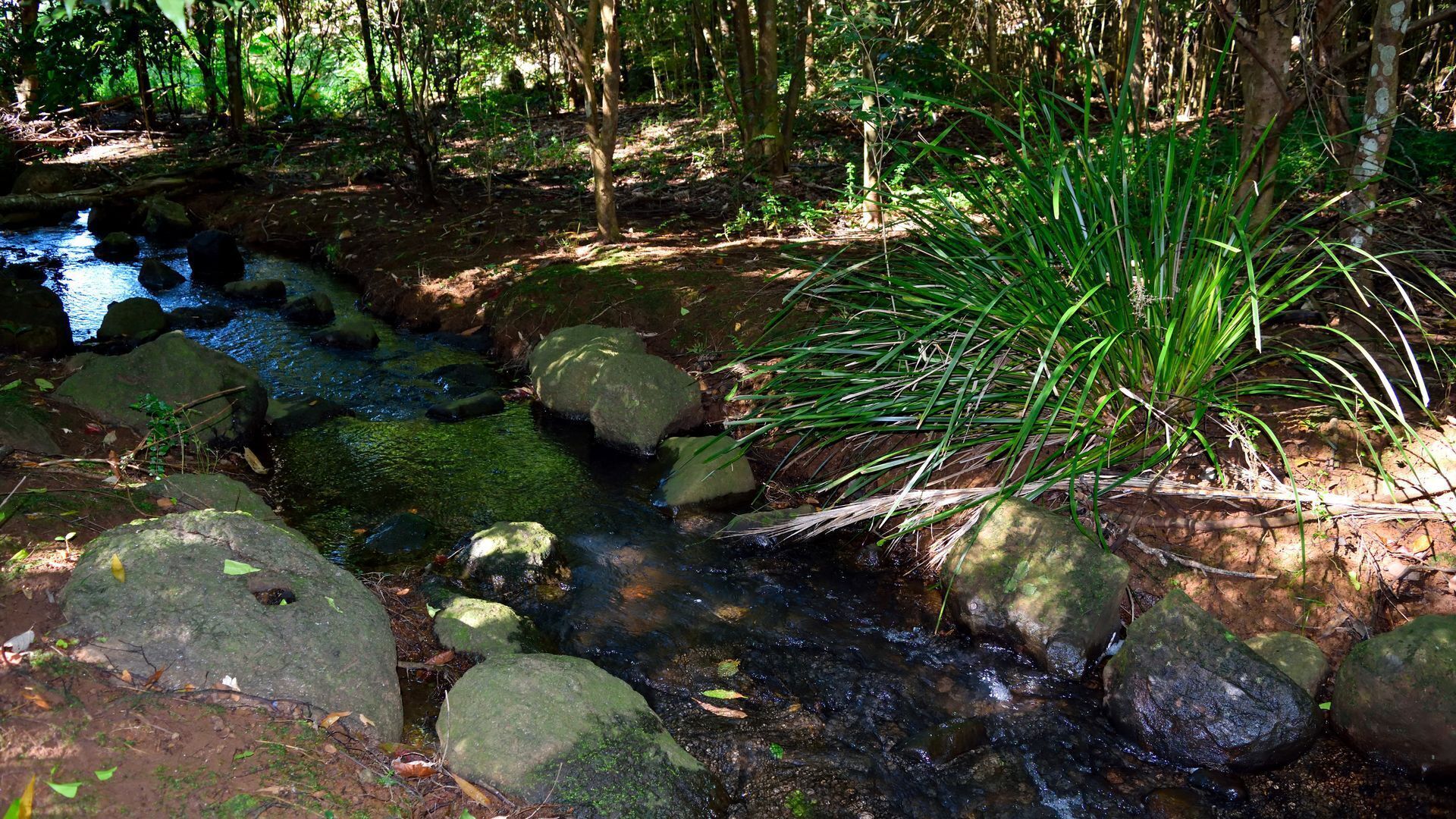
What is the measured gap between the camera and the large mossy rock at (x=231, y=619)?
265 centimetres

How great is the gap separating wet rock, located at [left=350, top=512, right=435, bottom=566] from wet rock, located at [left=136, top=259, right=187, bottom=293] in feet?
18.6

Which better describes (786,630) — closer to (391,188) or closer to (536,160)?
(536,160)

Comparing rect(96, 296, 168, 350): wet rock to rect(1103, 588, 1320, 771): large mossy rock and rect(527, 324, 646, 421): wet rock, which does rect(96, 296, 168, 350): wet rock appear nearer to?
rect(527, 324, 646, 421): wet rock

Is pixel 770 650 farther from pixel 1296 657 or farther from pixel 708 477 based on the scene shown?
pixel 1296 657

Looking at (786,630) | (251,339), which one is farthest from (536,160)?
(786,630)

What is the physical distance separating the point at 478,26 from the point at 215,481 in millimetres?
7079

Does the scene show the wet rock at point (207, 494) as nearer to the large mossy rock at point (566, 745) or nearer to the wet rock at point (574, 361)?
the large mossy rock at point (566, 745)

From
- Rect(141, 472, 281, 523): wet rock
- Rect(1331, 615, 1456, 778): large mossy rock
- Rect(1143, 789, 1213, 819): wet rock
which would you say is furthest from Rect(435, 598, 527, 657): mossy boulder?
Rect(1331, 615, 1456, 778): large mossy rock

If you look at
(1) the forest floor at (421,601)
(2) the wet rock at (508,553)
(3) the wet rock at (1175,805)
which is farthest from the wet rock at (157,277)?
(3) the wet rock at (1175,805)

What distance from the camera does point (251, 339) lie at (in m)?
7.34

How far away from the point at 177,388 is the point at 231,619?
10.1 feet

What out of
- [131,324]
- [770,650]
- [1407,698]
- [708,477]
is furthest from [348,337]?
[1407,698]

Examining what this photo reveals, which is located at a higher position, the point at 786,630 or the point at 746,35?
the point at 746,35

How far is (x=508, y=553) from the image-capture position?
13.4 ft
